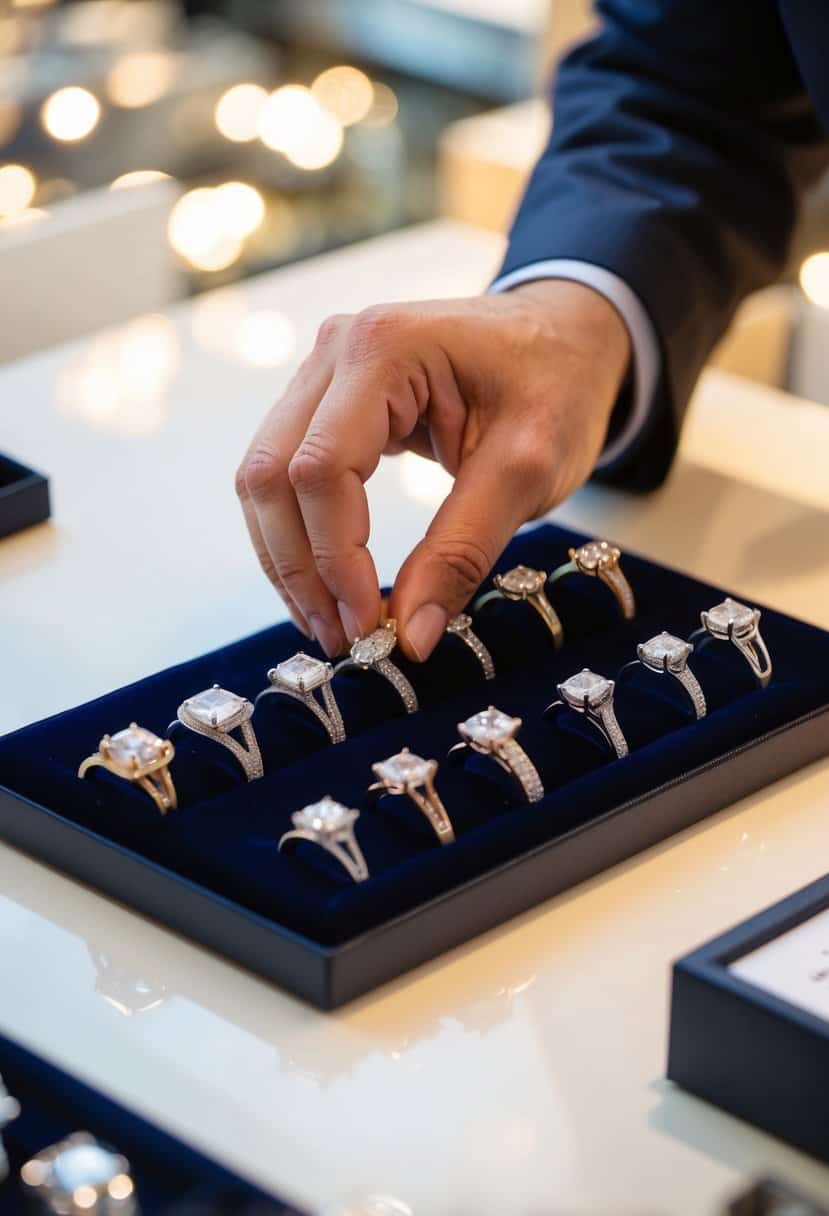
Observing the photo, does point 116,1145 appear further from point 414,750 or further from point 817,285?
point 817,285

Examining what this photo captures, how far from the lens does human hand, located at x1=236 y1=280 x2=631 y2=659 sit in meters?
0.97

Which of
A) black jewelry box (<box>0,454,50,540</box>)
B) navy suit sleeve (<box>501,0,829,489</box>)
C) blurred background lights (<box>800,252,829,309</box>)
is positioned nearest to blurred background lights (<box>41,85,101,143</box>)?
blurred background lights (<box>800,252,829,309</box>)

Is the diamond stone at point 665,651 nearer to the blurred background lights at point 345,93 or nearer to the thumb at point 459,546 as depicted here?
the thumb at point 459,546

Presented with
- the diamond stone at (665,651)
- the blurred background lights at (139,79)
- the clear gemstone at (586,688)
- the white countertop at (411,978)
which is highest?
the clear gemstone at (586,688)

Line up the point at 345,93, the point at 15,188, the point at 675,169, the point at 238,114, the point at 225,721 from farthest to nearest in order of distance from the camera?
1. the point at 345,93
2. the point at 238,114
3. the point at 15,188
4. the point at 675,169
5. the point at 225,721

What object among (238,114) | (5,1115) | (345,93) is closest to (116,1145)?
(5,1115)

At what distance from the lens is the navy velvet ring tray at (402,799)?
2.53 feet

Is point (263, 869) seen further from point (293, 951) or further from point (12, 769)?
point (12, 769)

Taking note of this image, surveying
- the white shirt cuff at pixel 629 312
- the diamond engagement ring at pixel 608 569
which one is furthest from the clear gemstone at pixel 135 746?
the white shirt cuff at pixel 629 312

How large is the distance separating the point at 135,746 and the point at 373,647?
17 cm

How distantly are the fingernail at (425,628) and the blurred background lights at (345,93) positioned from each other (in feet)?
10.8

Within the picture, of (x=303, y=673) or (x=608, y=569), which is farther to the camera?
(x=608, y=569)

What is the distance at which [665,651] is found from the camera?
3.10 feet

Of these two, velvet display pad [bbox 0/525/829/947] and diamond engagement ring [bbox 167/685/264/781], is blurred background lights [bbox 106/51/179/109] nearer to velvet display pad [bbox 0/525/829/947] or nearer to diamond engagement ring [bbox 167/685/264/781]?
velvet display pad [bbox 0/525/829/947]
